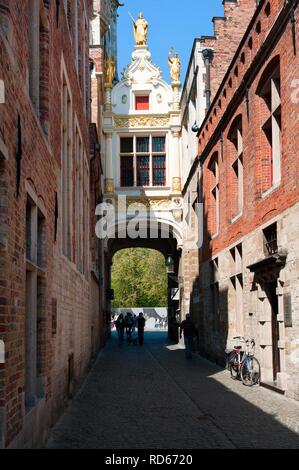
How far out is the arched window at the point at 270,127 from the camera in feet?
45.4

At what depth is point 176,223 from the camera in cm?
3161

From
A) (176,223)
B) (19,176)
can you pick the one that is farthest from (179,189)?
(19,176)

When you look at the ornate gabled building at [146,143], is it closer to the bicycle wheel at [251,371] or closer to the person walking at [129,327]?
the person walking at [129,327]

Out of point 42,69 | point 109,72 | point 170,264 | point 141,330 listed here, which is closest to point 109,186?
point 170,264

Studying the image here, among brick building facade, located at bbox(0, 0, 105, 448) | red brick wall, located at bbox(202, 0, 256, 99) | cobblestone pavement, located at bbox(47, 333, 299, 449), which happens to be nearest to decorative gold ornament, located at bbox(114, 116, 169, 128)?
red brick wall, located at bbox(202, 0, 256, 99)

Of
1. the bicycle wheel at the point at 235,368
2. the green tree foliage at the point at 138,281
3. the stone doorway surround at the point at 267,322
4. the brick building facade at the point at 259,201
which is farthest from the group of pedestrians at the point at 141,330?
the green tree foliage at the point at 138,281

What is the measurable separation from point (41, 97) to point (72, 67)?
4.91 m

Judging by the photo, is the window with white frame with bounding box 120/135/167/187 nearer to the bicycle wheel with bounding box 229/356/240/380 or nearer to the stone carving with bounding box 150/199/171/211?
the stone carving with bounding box 150/199/171/211

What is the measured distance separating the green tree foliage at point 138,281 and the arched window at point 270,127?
5263 cm

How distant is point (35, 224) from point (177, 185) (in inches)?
971

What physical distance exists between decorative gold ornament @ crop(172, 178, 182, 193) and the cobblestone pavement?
15.2 m

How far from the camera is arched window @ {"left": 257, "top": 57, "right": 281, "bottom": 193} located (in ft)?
45.4
